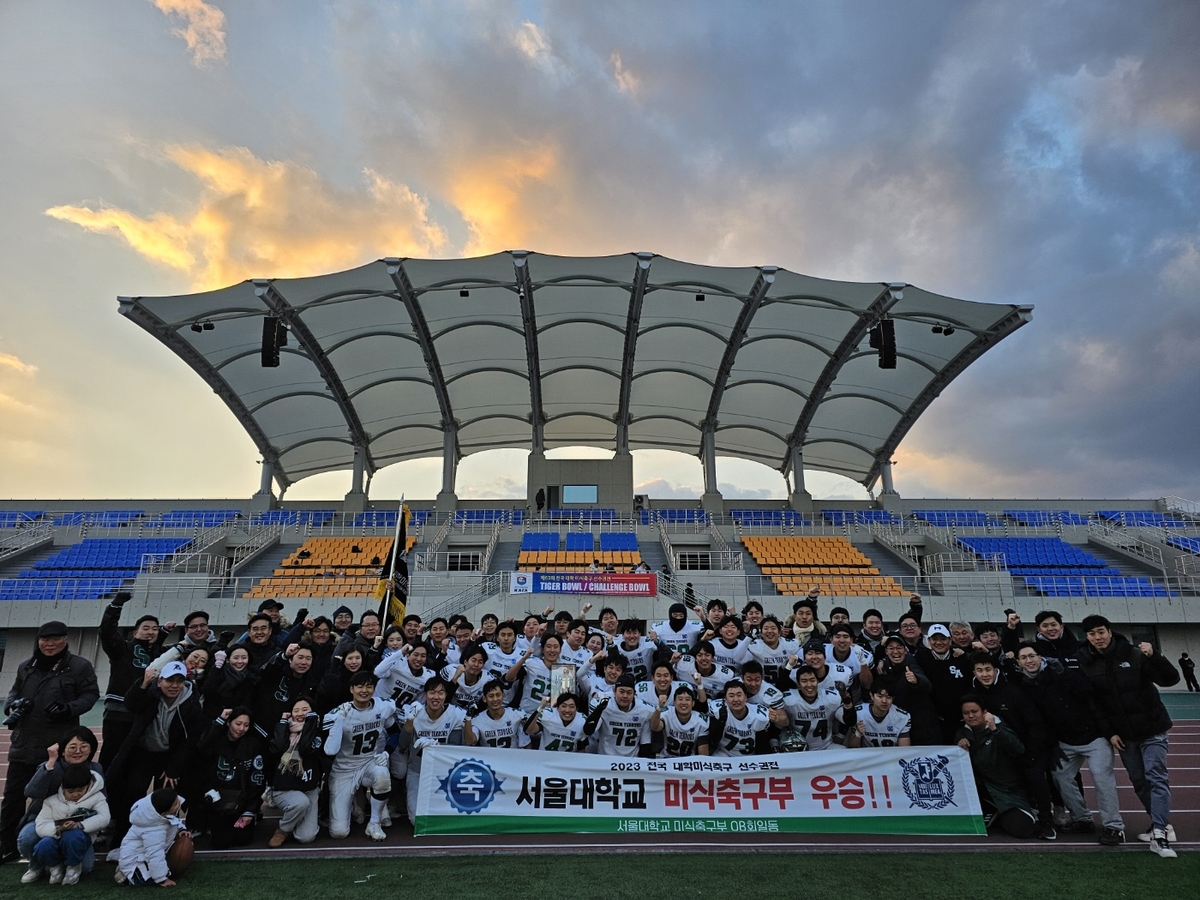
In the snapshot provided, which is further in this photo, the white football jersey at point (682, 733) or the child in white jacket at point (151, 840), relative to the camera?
the white football jersey at point (682, 733)

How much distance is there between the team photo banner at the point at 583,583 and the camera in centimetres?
2047

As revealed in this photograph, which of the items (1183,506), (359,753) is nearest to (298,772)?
(359,753)

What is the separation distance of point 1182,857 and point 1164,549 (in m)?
27.2

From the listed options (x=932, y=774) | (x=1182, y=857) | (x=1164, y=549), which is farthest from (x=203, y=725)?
(x=1164, y=549)

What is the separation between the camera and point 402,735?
7043mm

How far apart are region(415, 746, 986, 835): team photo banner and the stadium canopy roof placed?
66.2 ft

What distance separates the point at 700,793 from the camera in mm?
6422

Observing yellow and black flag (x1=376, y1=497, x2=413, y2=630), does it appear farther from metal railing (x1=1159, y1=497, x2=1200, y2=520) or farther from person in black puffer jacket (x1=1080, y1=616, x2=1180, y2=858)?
metal railing (x1=1159, y1=497, x2=1200, y2=520)

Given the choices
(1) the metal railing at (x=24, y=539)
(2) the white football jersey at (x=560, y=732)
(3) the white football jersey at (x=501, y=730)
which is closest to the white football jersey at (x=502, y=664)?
(3) the white football jersey at (x=501, y=730)

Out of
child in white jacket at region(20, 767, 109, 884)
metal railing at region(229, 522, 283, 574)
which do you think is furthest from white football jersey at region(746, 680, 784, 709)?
metal railing at region(229, 522, 283, 574)

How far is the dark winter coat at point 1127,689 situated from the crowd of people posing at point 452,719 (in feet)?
0.05

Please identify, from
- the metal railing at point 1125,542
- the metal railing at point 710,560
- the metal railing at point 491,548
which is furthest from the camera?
the metal railing at point 1125,542

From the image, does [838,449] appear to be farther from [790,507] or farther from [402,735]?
[402,735]

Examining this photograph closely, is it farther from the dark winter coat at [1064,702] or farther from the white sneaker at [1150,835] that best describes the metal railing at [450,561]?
the white sneaker at [1150,835]
